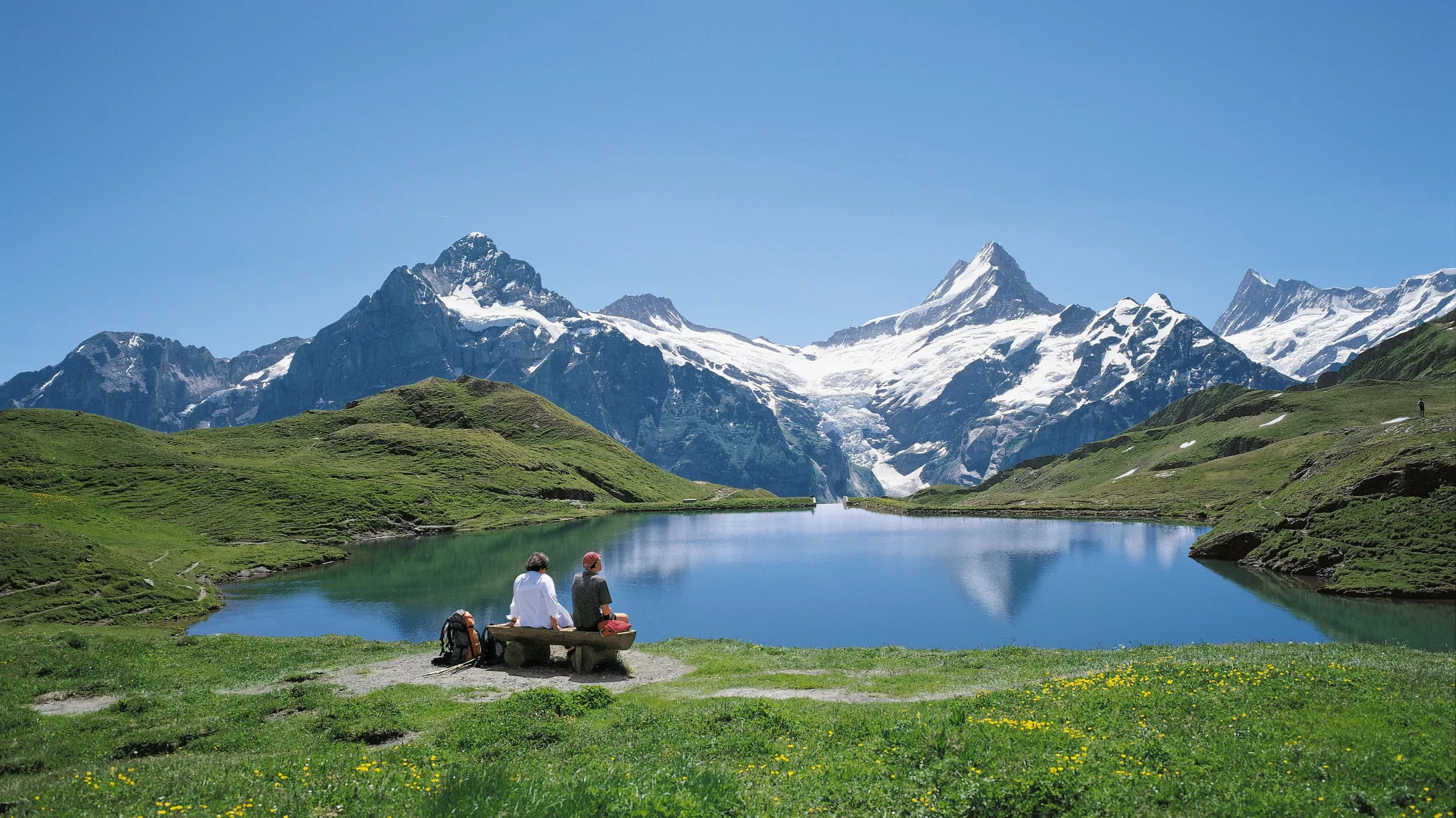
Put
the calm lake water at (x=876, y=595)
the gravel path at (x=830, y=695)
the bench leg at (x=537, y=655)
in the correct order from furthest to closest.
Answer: the calm lake water at (x=876, y=595) < the bench leg at (x=537, y=655) < the gravel path at (x=830, y=695)

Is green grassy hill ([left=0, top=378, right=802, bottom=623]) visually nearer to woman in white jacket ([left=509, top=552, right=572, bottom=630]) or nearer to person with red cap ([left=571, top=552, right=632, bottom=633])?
woman in white jacket ([left=509, top=552, right=572, bottom=630])

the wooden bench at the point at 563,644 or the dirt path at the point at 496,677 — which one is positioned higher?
the wooden bench at the point at 563,644

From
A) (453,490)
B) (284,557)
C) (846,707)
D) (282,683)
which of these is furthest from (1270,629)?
(453,490)

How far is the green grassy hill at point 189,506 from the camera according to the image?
5734cm

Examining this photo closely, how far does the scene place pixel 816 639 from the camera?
5003cm

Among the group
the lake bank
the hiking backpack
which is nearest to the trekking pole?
the hiking backpack

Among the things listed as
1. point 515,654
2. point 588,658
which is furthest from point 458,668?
point 588,658

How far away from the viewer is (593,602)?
82.9ft

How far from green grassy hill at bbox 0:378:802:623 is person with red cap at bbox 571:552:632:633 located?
47.4 m

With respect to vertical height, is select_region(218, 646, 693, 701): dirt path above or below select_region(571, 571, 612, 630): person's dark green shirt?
below

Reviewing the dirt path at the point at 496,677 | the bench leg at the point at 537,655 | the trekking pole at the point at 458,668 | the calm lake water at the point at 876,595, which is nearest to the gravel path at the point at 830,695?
the dirt path at the point at 496,677

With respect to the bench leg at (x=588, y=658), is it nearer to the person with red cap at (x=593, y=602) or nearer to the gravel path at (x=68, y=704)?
the person with red cap at (x=593, y=602)

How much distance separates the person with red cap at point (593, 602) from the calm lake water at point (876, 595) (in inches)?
1009

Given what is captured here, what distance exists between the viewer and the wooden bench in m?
25.3
